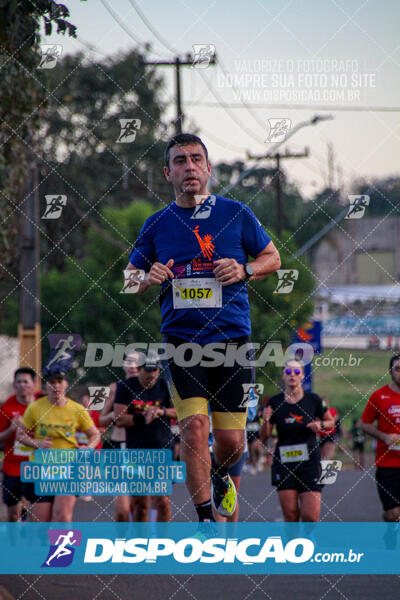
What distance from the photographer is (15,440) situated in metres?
9.67

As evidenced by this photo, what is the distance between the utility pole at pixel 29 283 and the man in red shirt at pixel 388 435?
27.8ft

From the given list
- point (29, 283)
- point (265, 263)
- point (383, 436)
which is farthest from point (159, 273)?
point (29, 283)

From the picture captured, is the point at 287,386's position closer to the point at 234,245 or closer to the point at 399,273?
the point at 234,245

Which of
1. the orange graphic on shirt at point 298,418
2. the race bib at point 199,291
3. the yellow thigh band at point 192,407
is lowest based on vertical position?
the orange graphic on shirt at point 298,418

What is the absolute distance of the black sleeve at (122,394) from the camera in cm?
945

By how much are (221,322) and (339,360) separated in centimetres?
348

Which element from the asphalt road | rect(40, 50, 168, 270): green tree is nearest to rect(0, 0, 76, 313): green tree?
the asphalt road

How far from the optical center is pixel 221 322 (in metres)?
4.95

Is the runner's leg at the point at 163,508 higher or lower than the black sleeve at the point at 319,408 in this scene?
lower

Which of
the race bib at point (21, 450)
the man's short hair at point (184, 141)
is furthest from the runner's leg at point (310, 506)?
the man's short hair at point (184, 141)

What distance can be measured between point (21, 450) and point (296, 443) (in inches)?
111

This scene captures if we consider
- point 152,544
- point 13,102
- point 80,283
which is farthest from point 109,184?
point 152,544

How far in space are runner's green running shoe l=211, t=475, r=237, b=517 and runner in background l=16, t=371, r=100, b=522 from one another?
380 cm

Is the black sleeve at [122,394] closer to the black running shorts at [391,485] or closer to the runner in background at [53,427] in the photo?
the runner in background at [53,427]
